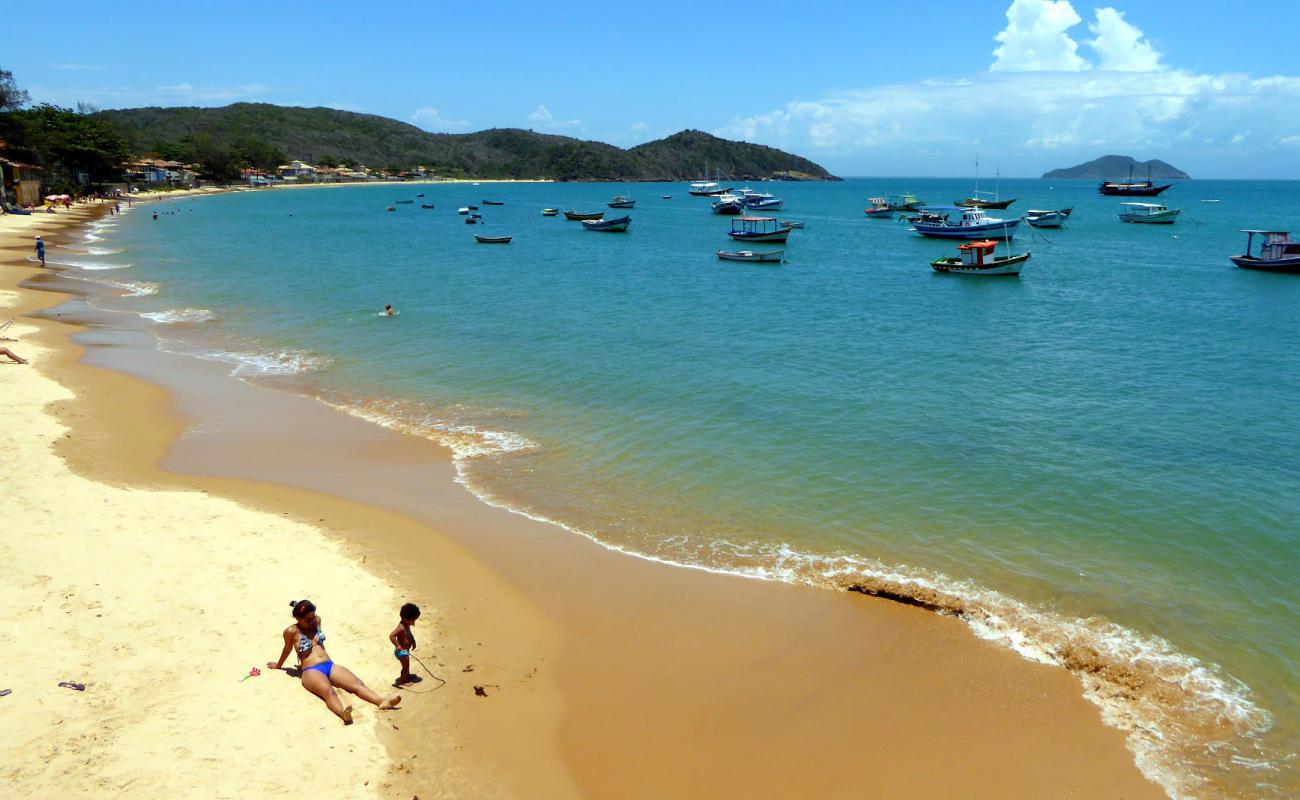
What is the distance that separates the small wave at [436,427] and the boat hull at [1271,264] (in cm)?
5041

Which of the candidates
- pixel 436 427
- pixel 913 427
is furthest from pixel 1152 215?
pixel 436 427

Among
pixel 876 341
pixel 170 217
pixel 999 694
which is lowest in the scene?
pixel 999 694

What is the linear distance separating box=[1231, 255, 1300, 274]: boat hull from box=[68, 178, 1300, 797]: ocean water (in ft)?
4.91

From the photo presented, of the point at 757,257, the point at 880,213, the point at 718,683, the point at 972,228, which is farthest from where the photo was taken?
the point at 880,213

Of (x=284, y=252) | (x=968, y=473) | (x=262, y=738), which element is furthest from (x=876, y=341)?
(x=284, y=252)

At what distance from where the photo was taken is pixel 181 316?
124 ft

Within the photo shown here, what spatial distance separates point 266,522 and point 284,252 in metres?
54.8

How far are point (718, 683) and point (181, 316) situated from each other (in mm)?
35558

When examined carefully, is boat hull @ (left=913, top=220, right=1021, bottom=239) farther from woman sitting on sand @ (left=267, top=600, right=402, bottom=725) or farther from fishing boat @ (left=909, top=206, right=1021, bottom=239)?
woman sitting on sand @ (left=267, top=600, right=402, bottom=725)

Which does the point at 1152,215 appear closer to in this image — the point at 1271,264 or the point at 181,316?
the point at 1271,264

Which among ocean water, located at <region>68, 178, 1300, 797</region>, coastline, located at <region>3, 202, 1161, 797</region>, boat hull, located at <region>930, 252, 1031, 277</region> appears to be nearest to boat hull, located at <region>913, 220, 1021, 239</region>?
ocean water, located at <region>68, 178, 1300, 797</region>

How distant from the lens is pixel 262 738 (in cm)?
898

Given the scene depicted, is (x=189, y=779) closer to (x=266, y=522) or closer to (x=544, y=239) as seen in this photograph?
(x=266, y=522)

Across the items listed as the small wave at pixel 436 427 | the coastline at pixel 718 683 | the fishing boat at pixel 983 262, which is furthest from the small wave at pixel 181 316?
the fishing boat at pixel 983 262
